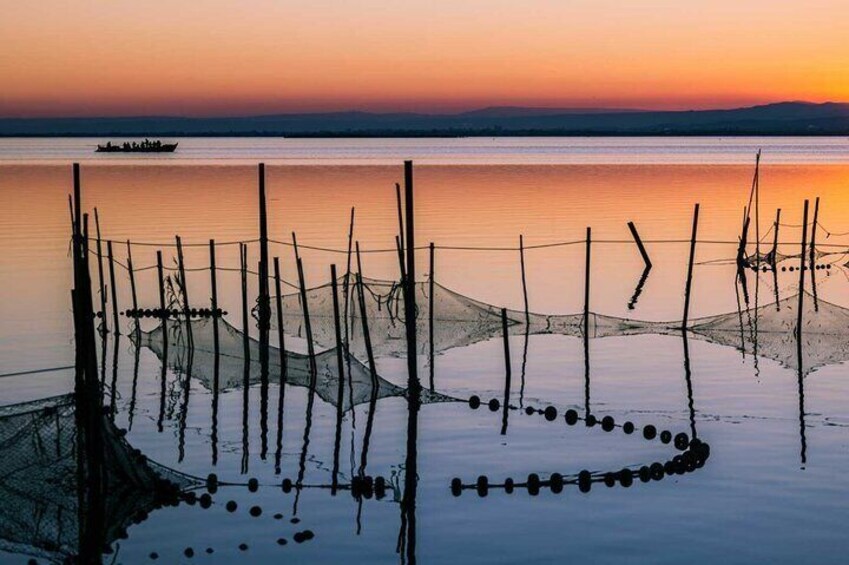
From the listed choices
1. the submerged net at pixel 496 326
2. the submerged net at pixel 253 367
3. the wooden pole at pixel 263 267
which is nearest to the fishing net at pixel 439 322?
the submerged net at pixel 496 326

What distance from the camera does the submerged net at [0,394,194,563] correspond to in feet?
31.6

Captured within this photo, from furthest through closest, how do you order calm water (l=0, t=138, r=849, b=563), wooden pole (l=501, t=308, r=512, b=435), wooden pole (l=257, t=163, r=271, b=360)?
wooden pole (l=257, t=163, r=271, b=360) → wooden pole (l=501, t=308, r=512, b=435) → calm water (l=0, t=138, r=849, b=563)

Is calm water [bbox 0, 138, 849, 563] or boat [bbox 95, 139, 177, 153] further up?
boat [bbox 95, 139, 177, 153]

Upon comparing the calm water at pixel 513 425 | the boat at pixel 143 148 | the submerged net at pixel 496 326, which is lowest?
the calm water at pixel 513 425

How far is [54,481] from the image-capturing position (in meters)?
10.0

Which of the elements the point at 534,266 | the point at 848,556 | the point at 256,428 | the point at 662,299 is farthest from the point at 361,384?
the point at 534,266

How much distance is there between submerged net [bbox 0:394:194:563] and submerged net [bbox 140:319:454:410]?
4670 millimetres

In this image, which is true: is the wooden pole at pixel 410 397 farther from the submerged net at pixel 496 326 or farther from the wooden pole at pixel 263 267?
the submerged net at pixel 496 326

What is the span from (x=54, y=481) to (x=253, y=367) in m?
6.93

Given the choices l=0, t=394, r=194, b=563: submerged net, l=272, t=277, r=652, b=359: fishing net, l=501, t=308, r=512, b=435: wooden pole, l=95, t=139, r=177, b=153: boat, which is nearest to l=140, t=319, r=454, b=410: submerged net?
l=501, t=308, r=512, b=435: wooden pole

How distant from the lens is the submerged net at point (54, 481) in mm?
9625

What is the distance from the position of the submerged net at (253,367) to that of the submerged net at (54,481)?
467cm

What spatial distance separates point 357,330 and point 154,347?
2.94m

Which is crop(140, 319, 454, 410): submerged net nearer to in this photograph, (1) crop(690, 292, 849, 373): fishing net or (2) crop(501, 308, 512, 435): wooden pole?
(2) crop(501, 308, 512, 435): wooden pole
